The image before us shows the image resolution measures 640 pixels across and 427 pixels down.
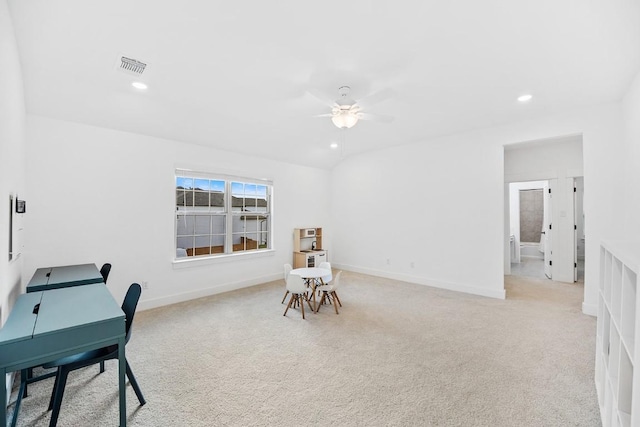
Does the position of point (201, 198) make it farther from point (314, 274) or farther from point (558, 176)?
point (558, 176)

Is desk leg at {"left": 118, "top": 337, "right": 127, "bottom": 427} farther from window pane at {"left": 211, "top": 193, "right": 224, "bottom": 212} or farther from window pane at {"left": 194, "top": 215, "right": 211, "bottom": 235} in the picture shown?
window pane at {"left": 211, "top": 193, "right": 224, "bottom": 212}

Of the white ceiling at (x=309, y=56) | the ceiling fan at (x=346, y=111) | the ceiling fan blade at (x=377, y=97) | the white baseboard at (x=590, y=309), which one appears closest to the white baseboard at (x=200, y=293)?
the white ceiling at (x=309, y=56)

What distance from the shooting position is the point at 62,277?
2809mm

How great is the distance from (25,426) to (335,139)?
5.22 metres

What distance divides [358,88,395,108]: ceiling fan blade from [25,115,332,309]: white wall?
2.80m

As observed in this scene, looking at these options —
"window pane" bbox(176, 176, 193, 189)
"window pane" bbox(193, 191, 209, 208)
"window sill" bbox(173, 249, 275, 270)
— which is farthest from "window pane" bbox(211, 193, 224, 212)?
"window sill" bbox(173, 249, 275, 270)

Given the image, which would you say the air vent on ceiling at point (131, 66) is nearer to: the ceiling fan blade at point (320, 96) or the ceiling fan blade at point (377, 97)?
the ceiling fan blade at point (320, 96)

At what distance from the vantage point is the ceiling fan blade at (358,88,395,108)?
3.32 meters

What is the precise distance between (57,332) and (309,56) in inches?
111

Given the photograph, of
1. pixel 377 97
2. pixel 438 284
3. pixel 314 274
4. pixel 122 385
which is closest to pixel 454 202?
pixel 438 284

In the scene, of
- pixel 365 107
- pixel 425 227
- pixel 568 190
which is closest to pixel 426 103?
pixel 365 107

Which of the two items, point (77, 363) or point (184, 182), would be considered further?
point (184, 182)

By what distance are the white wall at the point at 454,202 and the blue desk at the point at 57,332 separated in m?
5.00

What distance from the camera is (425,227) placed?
542 cm
